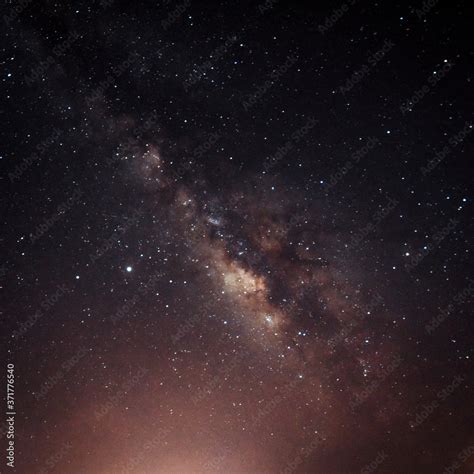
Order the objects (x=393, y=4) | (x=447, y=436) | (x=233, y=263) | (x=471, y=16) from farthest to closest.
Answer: (x=447, y=436)
(x=233, y=263)
(x=393, y=4)
(x=471, y=16)

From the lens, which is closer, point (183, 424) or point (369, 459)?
point (183, 424)

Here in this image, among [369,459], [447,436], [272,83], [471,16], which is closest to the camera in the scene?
[471,16]

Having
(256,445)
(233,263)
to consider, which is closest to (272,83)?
(233,263)

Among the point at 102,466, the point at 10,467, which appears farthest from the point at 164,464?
the point at 10,467

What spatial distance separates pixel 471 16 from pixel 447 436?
8.02 m

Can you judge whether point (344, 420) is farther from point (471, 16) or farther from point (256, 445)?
point (471, 16)

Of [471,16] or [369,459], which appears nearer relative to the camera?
[471,16]

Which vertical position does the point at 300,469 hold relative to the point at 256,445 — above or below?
below

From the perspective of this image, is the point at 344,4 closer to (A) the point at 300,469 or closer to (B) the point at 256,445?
(B) the point at 256,445

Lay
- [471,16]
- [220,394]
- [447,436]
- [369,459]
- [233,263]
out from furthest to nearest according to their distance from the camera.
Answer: [369,459]
[447,436]
[220,394]
[233,263]
[471,16]

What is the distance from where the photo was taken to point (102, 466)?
6.93 metres

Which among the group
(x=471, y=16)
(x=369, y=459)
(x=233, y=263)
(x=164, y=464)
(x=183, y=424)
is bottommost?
(x=369, y=459)

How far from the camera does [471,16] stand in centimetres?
396

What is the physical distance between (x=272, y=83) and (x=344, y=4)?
1.37 metres
